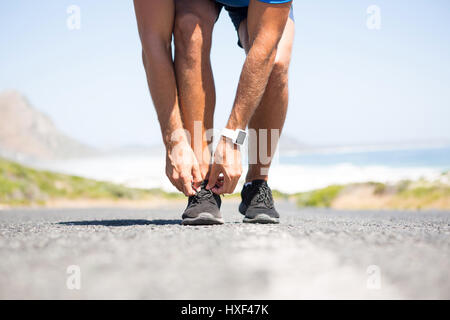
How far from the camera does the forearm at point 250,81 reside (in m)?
1.77

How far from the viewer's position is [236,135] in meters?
1.74

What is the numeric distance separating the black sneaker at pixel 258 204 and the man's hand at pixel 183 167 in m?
0.29

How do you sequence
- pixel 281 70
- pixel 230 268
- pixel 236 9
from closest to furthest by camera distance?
1. pixel 230 268
2. pixel 281 70
3. pixel 236 9

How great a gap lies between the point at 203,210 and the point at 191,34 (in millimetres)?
786

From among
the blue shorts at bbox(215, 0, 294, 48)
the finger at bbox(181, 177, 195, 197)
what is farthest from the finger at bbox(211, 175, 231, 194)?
the blue shorts at bbox(215, 0, 294, 48)

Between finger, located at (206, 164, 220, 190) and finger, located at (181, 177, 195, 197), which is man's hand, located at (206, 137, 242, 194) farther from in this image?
finger, located at (181, 177, 195, 197)

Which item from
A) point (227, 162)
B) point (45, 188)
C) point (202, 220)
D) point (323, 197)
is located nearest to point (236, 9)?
point (227, 162)

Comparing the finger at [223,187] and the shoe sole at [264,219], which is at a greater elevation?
the finger at [223,187]

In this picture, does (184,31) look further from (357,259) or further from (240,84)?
(357,259)

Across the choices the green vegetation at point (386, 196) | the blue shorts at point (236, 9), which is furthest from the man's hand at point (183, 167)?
the green vegetation at point (386, 196)

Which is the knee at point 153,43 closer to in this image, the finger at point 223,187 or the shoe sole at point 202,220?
the finger at point 223,187

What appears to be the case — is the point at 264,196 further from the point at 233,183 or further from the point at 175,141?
the point at 175,141

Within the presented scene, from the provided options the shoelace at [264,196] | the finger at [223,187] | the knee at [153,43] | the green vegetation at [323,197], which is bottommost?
the green vegetation at [323,197]
